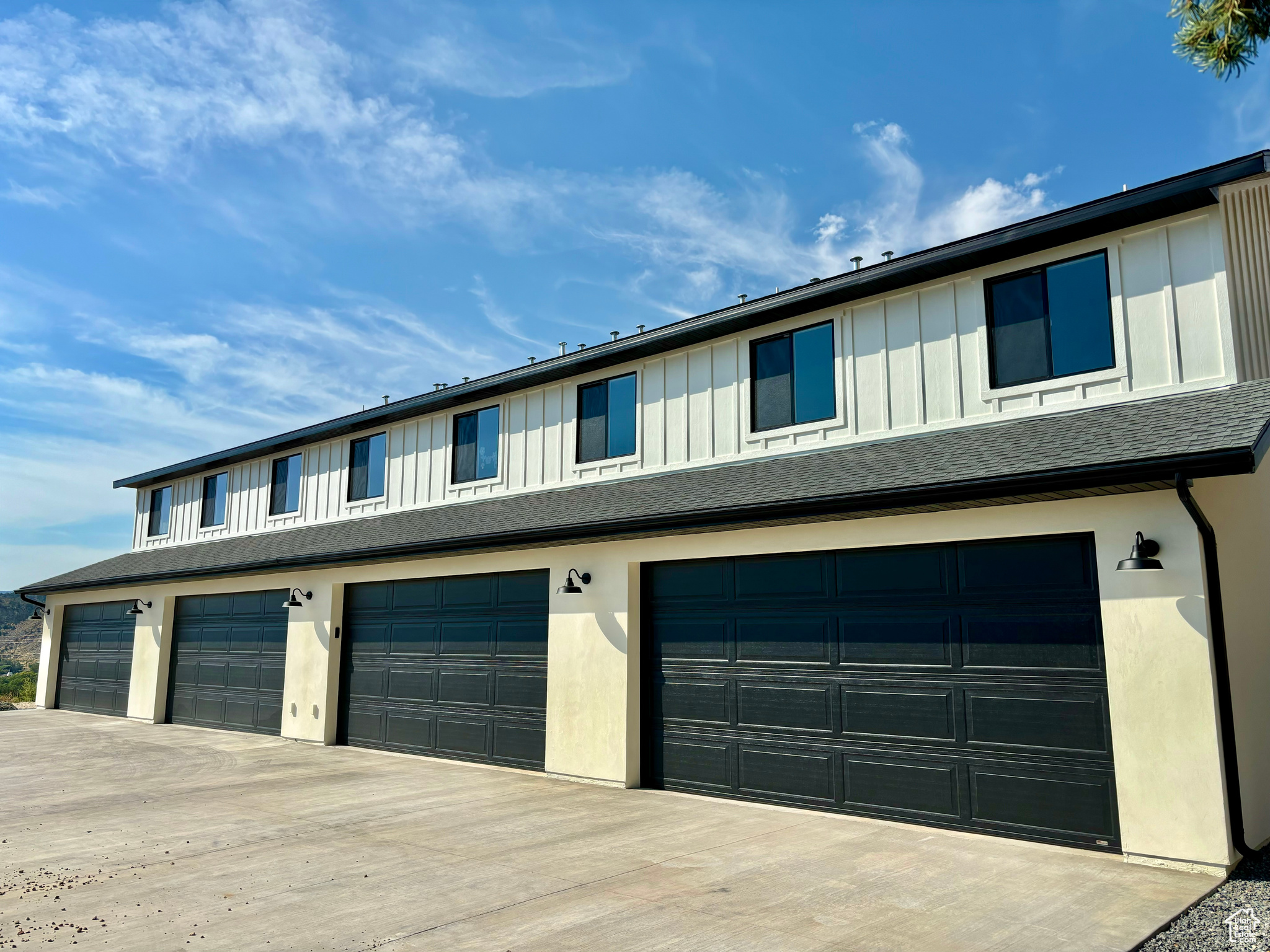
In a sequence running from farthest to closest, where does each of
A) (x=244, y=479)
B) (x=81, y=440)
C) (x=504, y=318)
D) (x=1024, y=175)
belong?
(x=81, y=440) → (x=244, y=479) → (x=504, y=318) → (x=1024, y=175)

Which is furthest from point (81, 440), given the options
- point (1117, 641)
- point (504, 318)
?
point (1117, 641)

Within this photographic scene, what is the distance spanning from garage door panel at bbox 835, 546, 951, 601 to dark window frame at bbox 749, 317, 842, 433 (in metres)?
2.49

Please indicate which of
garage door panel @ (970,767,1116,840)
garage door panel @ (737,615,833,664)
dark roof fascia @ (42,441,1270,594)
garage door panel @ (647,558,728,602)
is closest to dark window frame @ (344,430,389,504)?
dark roof fascia @ (42,441,1270,594)

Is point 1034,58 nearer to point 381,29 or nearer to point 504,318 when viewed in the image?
point 381,29

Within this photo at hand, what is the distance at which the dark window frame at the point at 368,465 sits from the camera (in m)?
16.9

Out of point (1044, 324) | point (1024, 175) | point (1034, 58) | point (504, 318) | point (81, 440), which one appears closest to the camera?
point (1044, 324)

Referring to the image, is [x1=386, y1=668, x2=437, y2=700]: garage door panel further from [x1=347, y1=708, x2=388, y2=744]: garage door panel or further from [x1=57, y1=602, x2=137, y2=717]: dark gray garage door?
[x1=57, y1=602, x2=137, y2=717]: dark gray garage door

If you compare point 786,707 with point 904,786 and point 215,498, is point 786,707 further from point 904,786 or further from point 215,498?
point 215,498

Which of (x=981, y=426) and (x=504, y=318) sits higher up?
(x=504, y=318)

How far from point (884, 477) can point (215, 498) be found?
1884 centimetres

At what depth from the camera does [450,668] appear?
1273 cm

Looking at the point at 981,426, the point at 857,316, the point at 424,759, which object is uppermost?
the point at 857,316

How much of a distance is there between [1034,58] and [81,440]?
2910 cm

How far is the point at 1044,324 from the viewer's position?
29.2 feet
